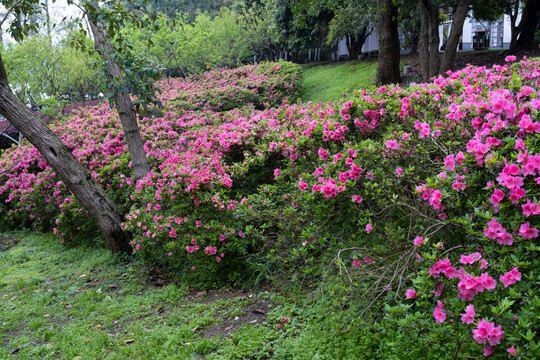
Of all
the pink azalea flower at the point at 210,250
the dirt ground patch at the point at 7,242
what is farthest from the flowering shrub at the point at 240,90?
the pink azalea flower at the point at 210,250

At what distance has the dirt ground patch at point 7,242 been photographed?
7156 millimetres

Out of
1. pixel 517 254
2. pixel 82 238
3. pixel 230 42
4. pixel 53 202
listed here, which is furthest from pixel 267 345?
pixel 230 42

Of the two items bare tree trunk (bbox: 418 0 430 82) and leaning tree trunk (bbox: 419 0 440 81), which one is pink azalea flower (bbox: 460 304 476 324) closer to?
bare tree trunk (bbox: 418 0 430 82)

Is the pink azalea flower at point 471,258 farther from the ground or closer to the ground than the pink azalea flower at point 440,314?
farther from the ground

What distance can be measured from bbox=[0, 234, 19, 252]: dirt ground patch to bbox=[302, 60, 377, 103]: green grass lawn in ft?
31.8

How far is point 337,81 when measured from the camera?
656 inches

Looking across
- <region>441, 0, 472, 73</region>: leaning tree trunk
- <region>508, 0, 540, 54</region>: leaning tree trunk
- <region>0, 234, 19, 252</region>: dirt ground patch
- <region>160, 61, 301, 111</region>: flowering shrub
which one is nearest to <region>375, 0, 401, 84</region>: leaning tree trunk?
<region>441, 0, 472, 73</region>: leaning tree trunk

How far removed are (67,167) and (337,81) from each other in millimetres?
13322

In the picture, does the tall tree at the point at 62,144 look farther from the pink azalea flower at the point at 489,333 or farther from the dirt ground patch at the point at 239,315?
the pink azalea flower at the point at 489,333

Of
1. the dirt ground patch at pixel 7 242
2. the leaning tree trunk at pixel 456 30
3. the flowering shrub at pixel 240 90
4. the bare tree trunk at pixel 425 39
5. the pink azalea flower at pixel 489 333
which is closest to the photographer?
the pink azalea flower at pixel 489 333

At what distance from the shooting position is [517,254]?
1925 mm

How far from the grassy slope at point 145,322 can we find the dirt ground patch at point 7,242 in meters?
2.10

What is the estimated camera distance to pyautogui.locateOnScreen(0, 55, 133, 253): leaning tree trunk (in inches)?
193

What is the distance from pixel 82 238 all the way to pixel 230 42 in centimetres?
2318
